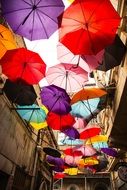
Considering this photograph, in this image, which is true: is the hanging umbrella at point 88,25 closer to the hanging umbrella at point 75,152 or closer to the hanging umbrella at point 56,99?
the hanging umbrella at point 56,99

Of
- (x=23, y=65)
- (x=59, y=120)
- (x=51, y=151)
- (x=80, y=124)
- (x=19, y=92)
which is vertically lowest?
(x=51, y=151)

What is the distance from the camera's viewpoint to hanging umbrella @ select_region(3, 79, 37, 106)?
7.24 metres

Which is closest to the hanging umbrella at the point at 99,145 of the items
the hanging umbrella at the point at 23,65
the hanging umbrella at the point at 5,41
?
the hanging umbrella at the point at 23,65

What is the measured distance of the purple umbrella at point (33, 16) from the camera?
5.22 m

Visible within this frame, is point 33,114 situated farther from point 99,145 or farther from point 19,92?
point 99,145

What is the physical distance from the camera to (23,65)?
6746 mm

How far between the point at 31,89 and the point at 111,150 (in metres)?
7.57

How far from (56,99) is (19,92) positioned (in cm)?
145

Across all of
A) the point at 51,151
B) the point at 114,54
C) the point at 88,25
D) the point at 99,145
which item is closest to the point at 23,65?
the point at 88,25

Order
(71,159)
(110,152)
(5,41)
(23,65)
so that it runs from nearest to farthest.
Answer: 1. (5,41)
2. (23,65)
3. (110,152)
4. (71,159)

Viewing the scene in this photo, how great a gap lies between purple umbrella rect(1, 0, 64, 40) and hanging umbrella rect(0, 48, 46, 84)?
0.81 metres

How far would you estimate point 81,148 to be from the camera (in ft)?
42.9

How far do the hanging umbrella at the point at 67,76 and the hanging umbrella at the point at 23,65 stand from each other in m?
0.57

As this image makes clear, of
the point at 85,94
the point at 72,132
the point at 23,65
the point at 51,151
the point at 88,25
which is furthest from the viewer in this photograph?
the point at 51,151
